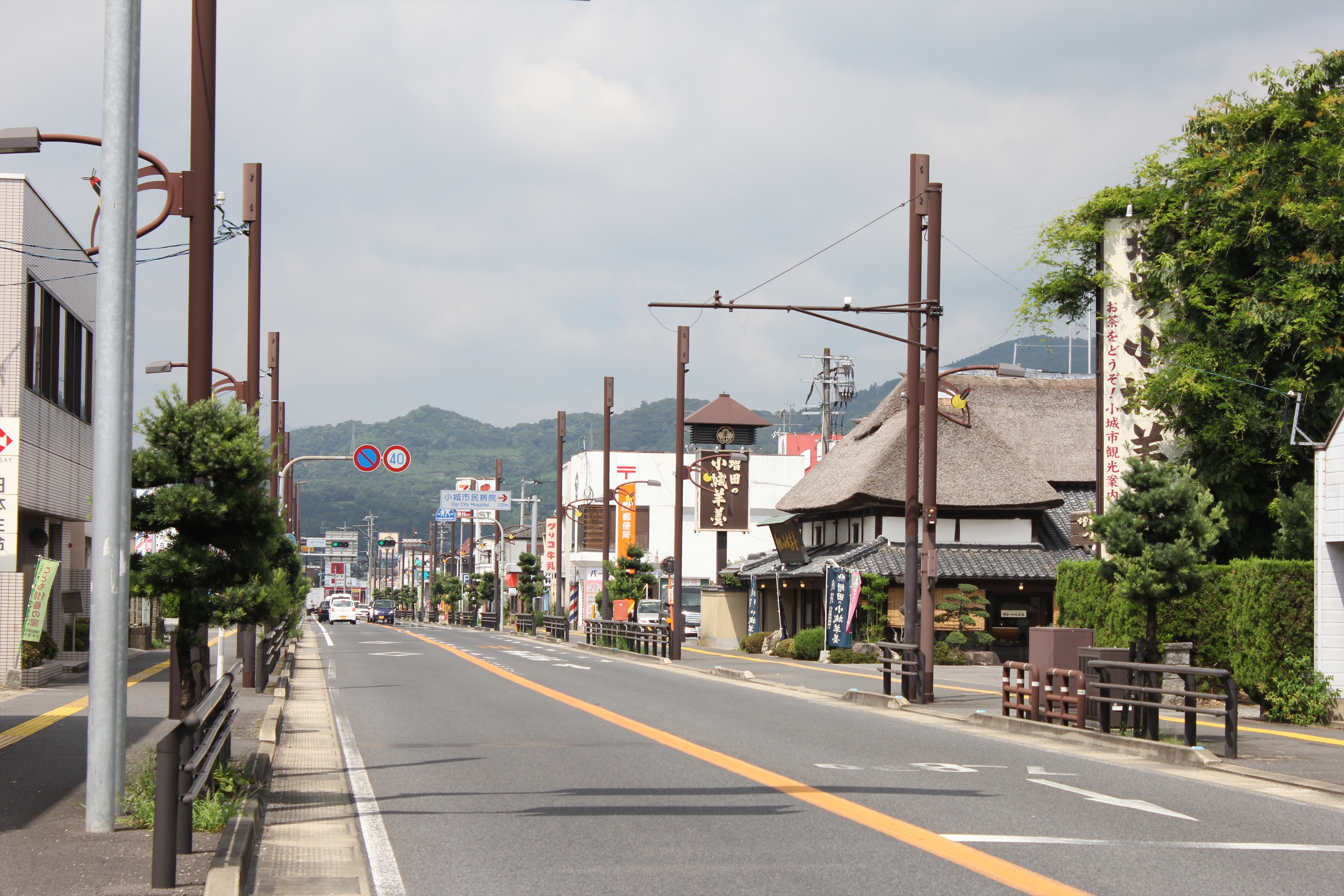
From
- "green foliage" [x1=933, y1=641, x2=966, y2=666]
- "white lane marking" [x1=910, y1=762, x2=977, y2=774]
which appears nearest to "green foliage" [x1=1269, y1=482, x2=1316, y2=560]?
"white lane marking" [x1=910, y1=762, x2=977, y2=774]

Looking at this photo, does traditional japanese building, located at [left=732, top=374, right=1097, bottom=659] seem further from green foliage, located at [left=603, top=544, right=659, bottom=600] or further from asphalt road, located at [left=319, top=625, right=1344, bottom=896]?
asphalt road, located at [left=319, top=625, right=1344, bottom=896]

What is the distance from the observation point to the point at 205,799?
9117 mm

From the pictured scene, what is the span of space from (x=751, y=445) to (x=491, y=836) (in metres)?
45.6

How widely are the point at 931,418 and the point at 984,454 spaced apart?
81.4 ft

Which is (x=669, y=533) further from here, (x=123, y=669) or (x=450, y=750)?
(x=123, y=669)

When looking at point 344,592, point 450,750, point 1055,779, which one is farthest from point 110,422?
point 344,592

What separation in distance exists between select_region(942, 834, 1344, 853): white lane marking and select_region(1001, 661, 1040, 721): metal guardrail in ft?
27.4

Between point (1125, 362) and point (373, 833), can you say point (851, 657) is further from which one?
point (373, 833)

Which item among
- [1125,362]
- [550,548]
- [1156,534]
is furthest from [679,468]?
[550,548]

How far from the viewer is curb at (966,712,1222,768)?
556 inches

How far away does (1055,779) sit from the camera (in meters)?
12.6

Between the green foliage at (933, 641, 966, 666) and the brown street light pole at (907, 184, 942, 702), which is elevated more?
the brown street light pole at (907, 184, 942, 702)

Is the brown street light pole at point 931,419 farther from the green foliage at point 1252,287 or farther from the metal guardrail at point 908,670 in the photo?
the green foliage at point 1252,287

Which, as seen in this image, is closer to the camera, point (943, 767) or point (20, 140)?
point (20, 140)
